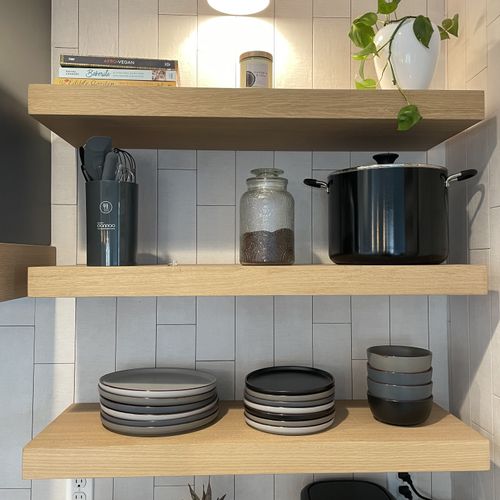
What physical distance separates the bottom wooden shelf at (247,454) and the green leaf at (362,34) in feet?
2.67

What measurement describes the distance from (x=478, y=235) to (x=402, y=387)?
0.37m

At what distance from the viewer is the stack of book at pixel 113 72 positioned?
101cm

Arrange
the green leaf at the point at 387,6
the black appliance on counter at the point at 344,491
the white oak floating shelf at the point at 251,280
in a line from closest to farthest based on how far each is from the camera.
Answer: the white oak floating shelf at the point at 251,280 → the green leaf at the point at 387,6 → the black appliance on counter at the point at 344,491

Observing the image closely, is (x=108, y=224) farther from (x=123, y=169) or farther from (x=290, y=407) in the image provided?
(x=290, y=407)

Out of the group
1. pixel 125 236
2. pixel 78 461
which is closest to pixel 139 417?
pixel 78 461

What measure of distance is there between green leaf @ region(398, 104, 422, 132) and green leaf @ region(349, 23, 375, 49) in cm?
21

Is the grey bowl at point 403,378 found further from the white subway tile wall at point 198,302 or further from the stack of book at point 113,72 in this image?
the stack of book at point 113,72

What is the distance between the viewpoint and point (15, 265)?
98 centimetres

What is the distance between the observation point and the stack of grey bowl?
1.00 metres

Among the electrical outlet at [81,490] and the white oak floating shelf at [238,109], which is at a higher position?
the white oak floating shelf at [238,109]

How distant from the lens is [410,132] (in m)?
1.09

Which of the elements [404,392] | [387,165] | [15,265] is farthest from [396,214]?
[15,265]


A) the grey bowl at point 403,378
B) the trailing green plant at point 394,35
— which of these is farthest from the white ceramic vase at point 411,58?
the grey bowl at point 403,378

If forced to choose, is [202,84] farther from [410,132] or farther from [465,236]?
[465,236]
